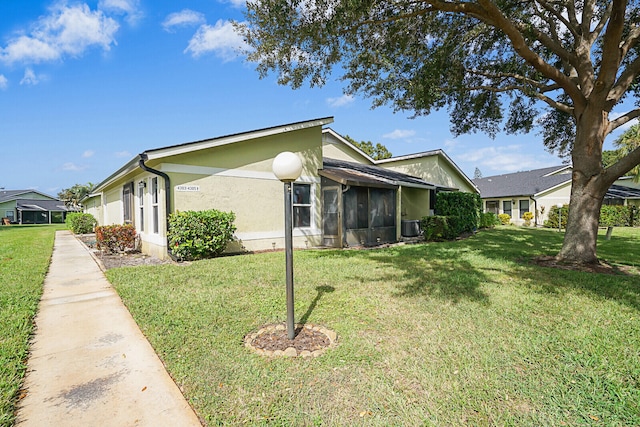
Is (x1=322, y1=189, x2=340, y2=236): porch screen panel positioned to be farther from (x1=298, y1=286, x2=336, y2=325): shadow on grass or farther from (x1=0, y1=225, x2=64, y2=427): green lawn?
(x1=0, y1=225, x2=64, y2=427): green lawn

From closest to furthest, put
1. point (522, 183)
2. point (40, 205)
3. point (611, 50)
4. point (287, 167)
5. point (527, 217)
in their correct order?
point (287, 167), point (611, 50), point (527, 217), point (522, 183), point (40, 205)

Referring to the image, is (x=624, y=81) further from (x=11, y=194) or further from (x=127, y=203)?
(x=11, y=194)

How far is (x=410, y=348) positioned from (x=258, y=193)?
7982mm

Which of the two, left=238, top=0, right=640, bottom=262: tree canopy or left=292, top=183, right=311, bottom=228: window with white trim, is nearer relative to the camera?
left=238, top=0, right=640, bottom=262: tree canopy

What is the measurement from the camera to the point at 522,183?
96.0 ft

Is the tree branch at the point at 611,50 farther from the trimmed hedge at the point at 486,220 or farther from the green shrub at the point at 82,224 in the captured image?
the green shrub at the point at 82,224

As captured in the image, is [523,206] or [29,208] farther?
[29,208]

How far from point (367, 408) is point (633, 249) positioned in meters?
13.9

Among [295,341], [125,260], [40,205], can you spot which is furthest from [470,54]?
[40,205]

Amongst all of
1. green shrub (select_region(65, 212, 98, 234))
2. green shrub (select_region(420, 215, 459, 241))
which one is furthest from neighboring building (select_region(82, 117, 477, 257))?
green shrub (select_region(65, 212, 98, 234))

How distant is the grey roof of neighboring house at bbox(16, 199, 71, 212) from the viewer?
→ 150ft

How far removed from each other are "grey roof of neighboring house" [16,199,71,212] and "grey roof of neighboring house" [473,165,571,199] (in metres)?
61.0

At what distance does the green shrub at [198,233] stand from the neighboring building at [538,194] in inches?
1022

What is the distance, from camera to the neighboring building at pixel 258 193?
890cm
